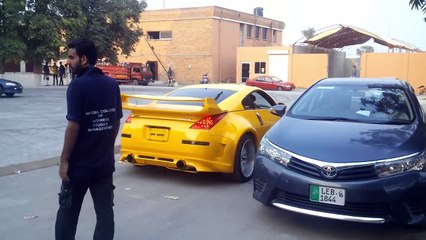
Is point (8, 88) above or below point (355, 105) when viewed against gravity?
below

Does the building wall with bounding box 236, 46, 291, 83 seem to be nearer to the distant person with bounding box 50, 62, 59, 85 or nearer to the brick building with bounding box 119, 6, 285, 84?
the brick building with bounding box 119, 6, 285, 84

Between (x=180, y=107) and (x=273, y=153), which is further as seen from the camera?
(x=180, y=107)

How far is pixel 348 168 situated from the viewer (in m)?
4.49

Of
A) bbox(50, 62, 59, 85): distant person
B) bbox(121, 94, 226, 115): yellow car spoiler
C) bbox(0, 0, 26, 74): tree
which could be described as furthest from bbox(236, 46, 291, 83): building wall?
bbox(121, 94, 226, 115): yellow car spoiler

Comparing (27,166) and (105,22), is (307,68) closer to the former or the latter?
(105,22)

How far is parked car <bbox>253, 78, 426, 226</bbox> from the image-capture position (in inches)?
174

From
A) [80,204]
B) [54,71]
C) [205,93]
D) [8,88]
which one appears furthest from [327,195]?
[54,71]

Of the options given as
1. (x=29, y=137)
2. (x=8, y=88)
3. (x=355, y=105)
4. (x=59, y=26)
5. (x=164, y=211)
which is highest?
(x=59, y=26)

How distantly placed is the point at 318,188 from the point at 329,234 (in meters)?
0.61

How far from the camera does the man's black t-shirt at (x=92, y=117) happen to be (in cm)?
346

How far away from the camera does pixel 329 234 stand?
4812 millimetres

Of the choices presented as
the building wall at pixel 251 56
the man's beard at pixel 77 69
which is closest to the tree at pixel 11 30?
the building wall at pixel 251 56

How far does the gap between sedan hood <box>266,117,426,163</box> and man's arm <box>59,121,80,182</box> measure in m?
2.30

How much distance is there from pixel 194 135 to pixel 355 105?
216cm
